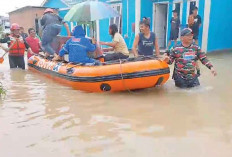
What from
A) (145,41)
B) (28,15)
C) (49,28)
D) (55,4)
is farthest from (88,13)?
(28,15)

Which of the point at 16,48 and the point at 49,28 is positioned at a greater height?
the point at 49,28

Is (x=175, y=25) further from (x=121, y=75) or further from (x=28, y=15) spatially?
(x=28, y=15)

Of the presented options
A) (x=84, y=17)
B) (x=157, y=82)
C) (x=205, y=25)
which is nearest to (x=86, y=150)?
(x=157, y=82)

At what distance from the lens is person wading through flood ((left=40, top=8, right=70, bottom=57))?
6.95 m

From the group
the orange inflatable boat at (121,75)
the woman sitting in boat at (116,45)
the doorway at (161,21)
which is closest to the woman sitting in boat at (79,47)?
the orange inflatable boat at (121,75)

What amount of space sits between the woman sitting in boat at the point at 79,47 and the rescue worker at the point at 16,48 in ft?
7.74

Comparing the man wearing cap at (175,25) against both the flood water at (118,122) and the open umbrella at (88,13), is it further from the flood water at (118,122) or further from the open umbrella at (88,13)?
the flood water at (118,122)

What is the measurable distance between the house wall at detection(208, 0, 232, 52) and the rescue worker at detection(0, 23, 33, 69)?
6334 millimetres

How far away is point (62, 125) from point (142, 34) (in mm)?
2657

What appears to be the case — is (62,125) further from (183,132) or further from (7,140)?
(183,132)

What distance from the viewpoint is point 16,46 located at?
738 cm

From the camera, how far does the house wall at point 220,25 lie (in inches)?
371

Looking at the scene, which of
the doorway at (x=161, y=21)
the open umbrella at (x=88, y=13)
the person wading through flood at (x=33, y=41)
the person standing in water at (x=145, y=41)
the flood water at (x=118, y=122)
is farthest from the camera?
the doorway at (x=161, y=21)

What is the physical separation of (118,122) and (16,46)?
494cm
